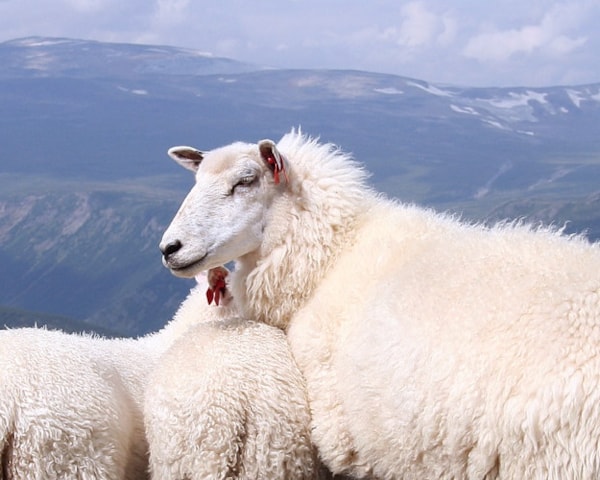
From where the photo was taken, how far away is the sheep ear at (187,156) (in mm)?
4484

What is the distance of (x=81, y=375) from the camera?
3533 mm

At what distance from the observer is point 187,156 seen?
14.9 feet

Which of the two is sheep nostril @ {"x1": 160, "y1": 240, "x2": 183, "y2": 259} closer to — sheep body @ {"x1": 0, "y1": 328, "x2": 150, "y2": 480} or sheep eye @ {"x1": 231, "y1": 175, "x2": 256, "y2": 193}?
sheep eye @ {"x1": 231, "y1": 175, "x2": 256, "y2": 193}

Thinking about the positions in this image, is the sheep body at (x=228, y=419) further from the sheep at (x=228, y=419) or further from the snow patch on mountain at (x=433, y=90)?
the snow patch on mountain at (x=433, y=90)

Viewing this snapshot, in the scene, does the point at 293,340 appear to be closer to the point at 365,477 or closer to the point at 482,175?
the point at 365,477

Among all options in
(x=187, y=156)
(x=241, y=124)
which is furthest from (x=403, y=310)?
(x=241, y=124)

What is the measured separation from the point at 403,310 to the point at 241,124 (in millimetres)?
112198

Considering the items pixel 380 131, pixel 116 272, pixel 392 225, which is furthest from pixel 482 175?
pixel 392 225

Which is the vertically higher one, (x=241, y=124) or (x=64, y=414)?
(x=64, y=414)

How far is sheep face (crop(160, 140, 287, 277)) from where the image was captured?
3920 millimetres

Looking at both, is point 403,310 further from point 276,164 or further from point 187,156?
point 187,156

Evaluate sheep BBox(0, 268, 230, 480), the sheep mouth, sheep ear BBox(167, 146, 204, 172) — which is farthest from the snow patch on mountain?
sheep BBox(0, 268, 230, 480)

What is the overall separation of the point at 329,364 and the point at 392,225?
34.6 inches

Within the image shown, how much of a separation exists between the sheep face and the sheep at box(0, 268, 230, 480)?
0.62 m
